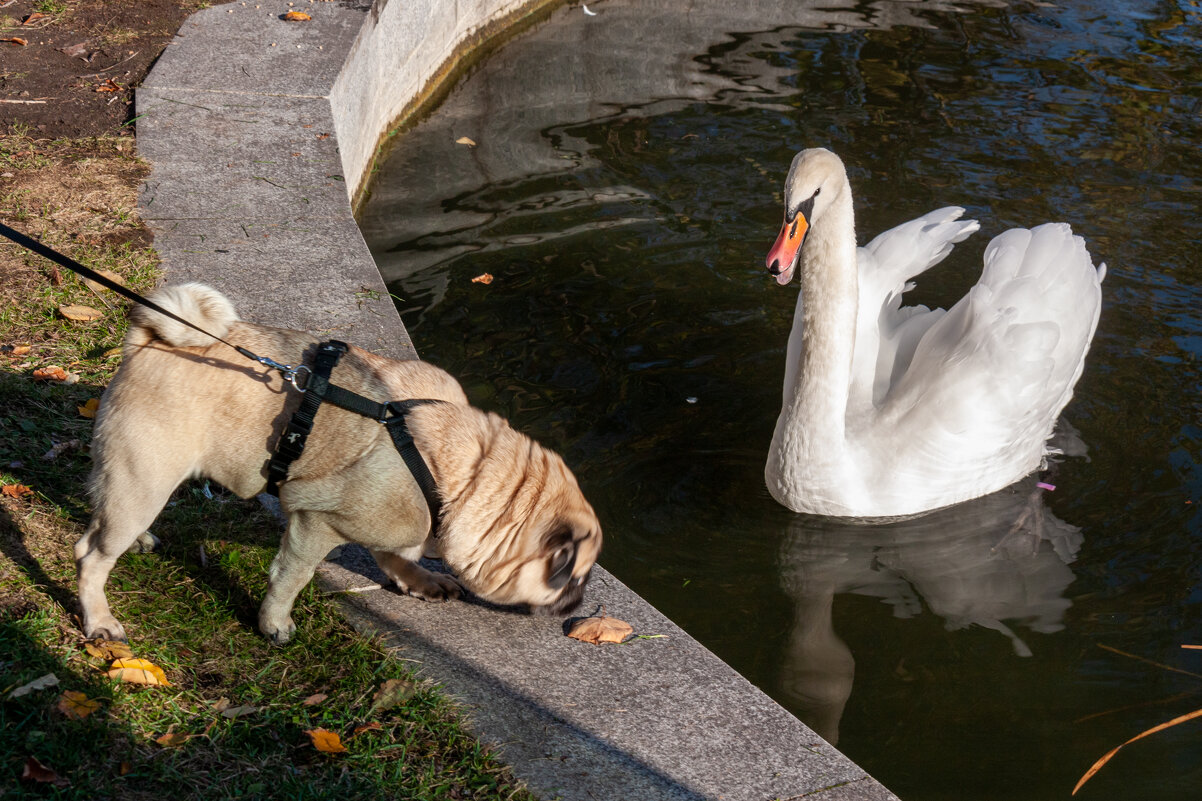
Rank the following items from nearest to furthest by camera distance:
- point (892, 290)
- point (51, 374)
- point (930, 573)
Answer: point (51, 374) → point (930, 573) → point (892, 290)

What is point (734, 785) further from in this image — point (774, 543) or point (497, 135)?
point (497, 135)

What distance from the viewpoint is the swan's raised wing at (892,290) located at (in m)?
5.55

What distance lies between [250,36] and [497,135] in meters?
1.95

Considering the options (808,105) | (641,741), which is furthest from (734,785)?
(808,105)

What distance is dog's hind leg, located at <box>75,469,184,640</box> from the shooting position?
3303 millimetres

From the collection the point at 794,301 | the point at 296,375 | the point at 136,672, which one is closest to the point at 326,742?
the point at 136,672

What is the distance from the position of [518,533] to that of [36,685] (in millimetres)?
1466

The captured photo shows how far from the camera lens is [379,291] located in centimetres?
546

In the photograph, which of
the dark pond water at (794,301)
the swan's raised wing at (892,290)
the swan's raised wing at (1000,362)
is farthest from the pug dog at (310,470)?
the swan's raised wing at (892,290)

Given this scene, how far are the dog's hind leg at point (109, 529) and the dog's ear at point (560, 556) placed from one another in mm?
1167

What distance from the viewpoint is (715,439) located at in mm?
5922

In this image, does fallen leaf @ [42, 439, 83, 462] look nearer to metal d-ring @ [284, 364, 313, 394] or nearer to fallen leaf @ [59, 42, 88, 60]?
metal d-ring @ [284, 364, 313, 394]

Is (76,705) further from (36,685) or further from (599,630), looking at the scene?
(599,630)

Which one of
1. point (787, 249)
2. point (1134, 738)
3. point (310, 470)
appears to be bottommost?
point (1134, 738)
